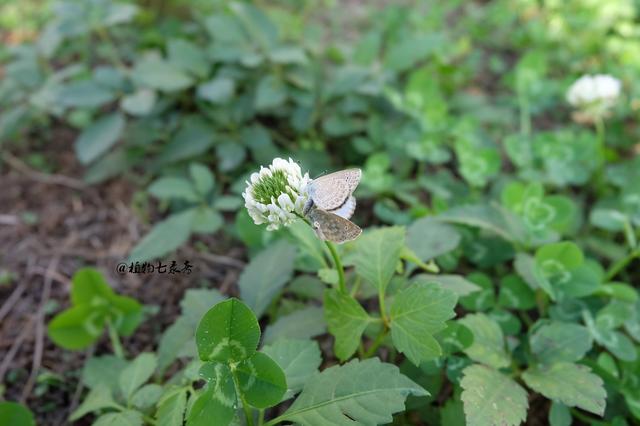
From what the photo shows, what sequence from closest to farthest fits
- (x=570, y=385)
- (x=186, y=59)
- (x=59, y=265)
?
(x=570, y=385), (x=59, y=265), (x=186, y=59)

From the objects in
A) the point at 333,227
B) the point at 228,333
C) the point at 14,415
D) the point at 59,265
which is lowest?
the point at 59,265

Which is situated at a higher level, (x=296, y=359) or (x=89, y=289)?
(x=296, y=359)

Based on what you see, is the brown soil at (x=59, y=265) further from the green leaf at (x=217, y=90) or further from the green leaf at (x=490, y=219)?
the green leaf at (x=490, y=219)

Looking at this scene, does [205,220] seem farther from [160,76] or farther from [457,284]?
[457,284]

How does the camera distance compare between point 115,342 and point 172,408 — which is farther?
point 115,342

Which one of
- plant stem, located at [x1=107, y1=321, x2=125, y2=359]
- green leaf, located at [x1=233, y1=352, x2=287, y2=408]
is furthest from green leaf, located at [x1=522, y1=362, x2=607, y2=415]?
plant stem, located at [x1=107, y1=321, x2=125, y2=359]

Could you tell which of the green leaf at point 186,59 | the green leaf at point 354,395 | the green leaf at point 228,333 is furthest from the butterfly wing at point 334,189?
the green leaf at point 186,59

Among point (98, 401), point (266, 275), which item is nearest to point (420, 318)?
point (266, 275)

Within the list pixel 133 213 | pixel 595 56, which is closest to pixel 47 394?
pixel 133 213
